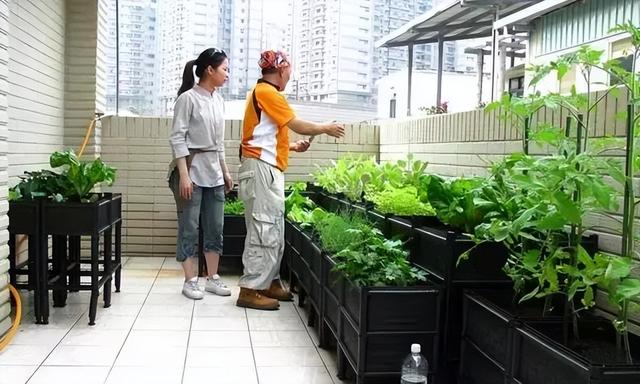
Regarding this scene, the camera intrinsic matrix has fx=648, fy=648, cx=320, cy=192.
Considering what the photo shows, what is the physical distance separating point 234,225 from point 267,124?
155cm

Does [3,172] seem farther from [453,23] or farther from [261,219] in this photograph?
[453,23]

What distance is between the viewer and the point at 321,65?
23.4 feet

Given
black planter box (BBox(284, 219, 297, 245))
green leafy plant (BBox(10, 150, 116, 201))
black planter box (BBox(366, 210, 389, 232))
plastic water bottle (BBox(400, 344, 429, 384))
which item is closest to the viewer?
plastic water bottle (BBox(400, 344, 429, 384))

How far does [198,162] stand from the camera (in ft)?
15.1

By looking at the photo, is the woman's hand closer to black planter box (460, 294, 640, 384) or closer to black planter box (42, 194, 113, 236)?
black planter box (42, 194, 113, 236)

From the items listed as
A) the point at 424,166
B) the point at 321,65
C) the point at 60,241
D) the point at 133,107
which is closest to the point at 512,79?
the point at 321,65

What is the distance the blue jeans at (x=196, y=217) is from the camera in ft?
15.0

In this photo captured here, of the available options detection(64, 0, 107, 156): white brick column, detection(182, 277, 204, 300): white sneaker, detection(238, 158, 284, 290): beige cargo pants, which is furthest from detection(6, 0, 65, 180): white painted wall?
detection(238, 158, 284, 290): beige cargo pants

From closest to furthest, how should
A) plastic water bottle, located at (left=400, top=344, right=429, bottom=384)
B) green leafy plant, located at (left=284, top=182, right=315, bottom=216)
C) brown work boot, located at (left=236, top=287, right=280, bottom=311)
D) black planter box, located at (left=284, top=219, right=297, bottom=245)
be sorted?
plastic water bottle, located at (left=400, top=344, right=429, bottom=384), brown work boot, located at (left=236, top=287, right=280, bottom=311), black planter box, located at (left=284, top=219, right=297, bottom=245), green leafy plant, located at (left=284, top=182, right=315, bottom=216)

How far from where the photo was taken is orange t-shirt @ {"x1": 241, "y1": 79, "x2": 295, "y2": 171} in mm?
4121

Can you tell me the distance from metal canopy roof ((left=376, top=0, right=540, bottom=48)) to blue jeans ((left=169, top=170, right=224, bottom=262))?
3.13m

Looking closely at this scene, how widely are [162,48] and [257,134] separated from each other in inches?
127

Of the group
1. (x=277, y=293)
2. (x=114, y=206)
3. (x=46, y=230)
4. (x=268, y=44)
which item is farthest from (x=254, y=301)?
(x=268, y=44)

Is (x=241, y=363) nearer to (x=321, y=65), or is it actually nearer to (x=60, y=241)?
(x=60, y=241)
